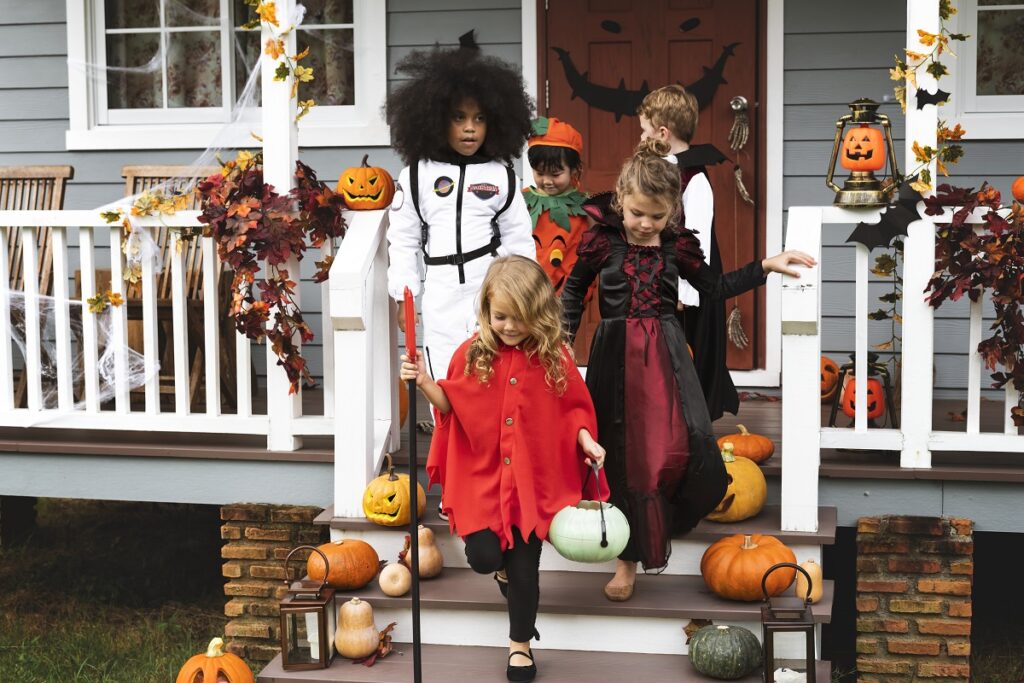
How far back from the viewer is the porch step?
12.1ft

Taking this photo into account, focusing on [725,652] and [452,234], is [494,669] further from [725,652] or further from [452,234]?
[452,234]

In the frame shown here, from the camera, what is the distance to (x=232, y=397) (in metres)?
6.03

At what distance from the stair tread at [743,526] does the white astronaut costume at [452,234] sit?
550 mm

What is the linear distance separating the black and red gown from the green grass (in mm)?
2226

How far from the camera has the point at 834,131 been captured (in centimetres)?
620

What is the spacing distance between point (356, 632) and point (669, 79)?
3620 millimetres

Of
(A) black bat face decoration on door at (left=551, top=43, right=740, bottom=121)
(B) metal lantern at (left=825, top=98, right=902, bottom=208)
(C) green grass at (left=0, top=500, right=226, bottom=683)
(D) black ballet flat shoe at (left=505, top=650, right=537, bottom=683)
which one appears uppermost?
(A) black bat face decoration on door at (left=551, top=43, right=740, bottom=121)

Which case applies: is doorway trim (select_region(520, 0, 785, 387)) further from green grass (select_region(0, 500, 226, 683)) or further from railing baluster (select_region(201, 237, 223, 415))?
green grass (select_region(0, 500, 226, 683))

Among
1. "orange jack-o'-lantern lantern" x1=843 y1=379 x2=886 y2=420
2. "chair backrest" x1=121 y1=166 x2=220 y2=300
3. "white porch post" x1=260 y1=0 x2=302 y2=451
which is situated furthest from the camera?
"chair backrest" x1=121 y1=166 x2=220 y2=300

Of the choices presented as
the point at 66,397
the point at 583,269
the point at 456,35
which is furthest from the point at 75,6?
the point at 583,269

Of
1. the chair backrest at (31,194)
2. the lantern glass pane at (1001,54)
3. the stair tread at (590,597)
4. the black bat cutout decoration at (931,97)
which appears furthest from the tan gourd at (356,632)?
the lantern glass pane at (1001,54)

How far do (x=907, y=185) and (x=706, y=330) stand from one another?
2.96 ft

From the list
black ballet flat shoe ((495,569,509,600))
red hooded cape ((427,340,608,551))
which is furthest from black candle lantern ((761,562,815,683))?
black ballet flat shoe ((495,569,509,600))

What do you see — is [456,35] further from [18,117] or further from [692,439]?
[692,439]
